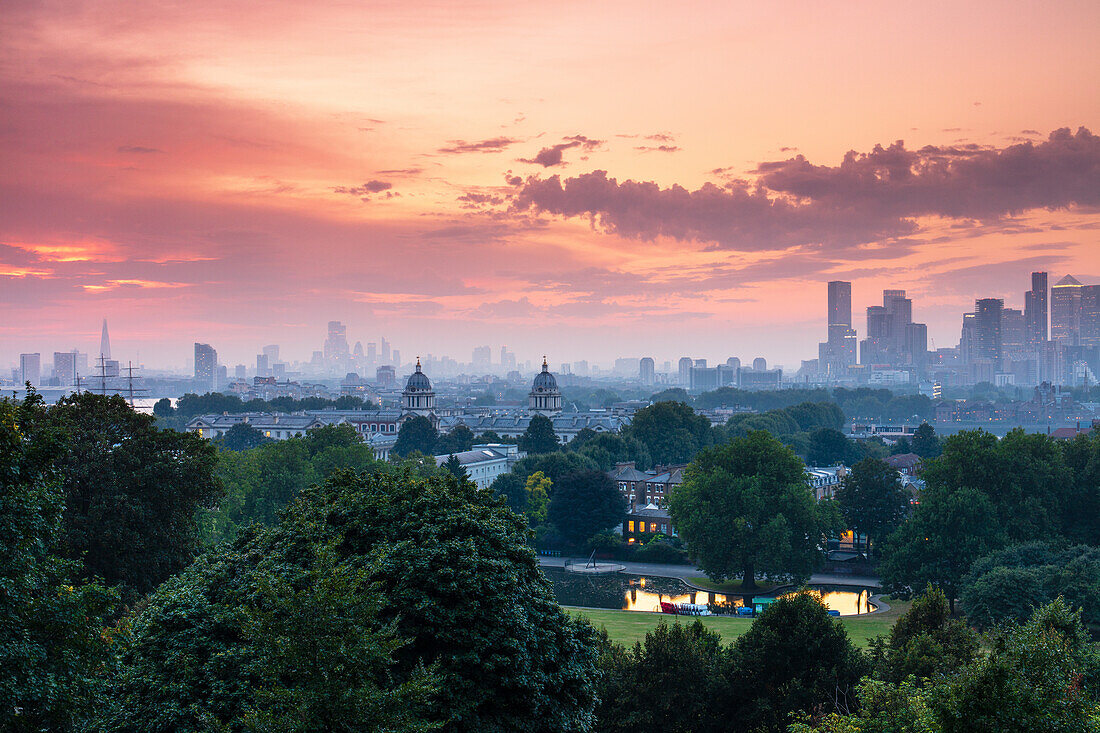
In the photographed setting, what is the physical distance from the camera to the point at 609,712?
66.7 ft

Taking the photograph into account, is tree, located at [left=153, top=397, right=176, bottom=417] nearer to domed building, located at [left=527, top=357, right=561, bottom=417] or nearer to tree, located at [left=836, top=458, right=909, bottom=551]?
domed building, located at [left=527, top=357, right=561, bottom=417]

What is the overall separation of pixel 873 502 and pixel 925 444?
40.5 m

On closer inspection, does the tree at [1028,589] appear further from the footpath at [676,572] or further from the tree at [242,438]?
the tree at [242,438]

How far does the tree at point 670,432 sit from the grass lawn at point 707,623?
48705mm

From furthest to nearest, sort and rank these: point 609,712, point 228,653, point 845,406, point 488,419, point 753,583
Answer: point 845,406
point 488,419
point 753,583
point 609,712
point 228,653

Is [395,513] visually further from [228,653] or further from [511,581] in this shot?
[228,653]

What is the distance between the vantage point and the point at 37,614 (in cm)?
1455

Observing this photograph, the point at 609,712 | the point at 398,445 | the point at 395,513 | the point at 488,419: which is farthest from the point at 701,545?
the point at 488,419

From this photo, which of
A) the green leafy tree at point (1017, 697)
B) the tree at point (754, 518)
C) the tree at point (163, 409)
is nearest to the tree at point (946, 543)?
the tree at point (754, 518)

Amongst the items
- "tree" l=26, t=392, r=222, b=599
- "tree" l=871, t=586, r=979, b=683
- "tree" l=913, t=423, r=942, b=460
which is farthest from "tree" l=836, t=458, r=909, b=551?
"tree" l=26, t=392, r=222, b=599

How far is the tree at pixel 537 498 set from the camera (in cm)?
6378

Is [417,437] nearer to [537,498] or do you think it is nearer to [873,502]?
[537,498]

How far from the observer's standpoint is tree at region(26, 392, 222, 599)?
27.1 meters

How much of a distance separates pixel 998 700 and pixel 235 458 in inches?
1910
